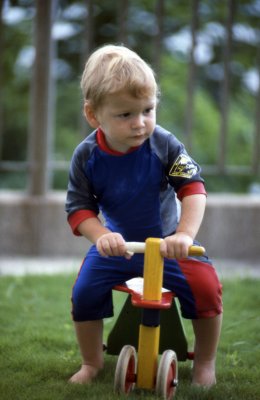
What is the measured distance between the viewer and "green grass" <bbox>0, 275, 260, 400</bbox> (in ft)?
6.80

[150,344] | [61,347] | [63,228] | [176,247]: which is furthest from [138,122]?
[63,228]

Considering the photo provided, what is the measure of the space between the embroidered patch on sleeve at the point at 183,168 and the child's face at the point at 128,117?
0.39 ft

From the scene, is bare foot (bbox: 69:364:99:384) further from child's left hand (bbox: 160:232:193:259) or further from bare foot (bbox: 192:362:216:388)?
child's left hand (bbox: 160:232:193:259)

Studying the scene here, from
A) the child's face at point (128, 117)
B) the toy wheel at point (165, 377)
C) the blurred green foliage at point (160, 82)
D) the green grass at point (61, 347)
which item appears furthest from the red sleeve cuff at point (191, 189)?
the blurred green foliage at point (160, 82)

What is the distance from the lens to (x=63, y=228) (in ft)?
13.9

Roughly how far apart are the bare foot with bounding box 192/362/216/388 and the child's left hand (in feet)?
1.44

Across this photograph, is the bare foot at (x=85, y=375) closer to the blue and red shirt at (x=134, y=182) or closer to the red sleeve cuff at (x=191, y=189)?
the blue and red shirt at (x=134, y=182)

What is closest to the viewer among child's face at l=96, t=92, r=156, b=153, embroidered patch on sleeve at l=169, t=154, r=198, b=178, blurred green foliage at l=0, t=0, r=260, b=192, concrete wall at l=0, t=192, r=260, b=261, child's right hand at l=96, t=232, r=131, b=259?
child's right hand at l=96, t=232, r=131, b=259

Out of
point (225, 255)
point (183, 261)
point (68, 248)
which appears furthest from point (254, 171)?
point (183, 261)

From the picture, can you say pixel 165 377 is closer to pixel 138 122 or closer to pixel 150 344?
pixel 150 344

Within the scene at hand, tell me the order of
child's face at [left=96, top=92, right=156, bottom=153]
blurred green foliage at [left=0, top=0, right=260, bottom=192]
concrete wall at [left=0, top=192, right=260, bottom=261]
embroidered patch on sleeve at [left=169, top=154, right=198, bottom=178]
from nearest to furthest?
child's face at [left=96, top=92, right=156, bottom=153]
embroidered patch on sleeve at [left=169, top=154, right=198, bottom=178]
concrete wall at [left=0, top=192, right=260, bottom=261]
blurred green foliage at [left=0, top=0, right=260, bottom=192]

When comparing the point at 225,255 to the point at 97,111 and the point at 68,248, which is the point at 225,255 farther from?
the point at 97,111

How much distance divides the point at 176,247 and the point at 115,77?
0.48 meters

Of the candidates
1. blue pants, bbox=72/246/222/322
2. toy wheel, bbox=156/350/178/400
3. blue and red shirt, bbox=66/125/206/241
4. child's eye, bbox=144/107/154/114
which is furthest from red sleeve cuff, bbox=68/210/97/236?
toy wheel, bbox=156/350/178/400
